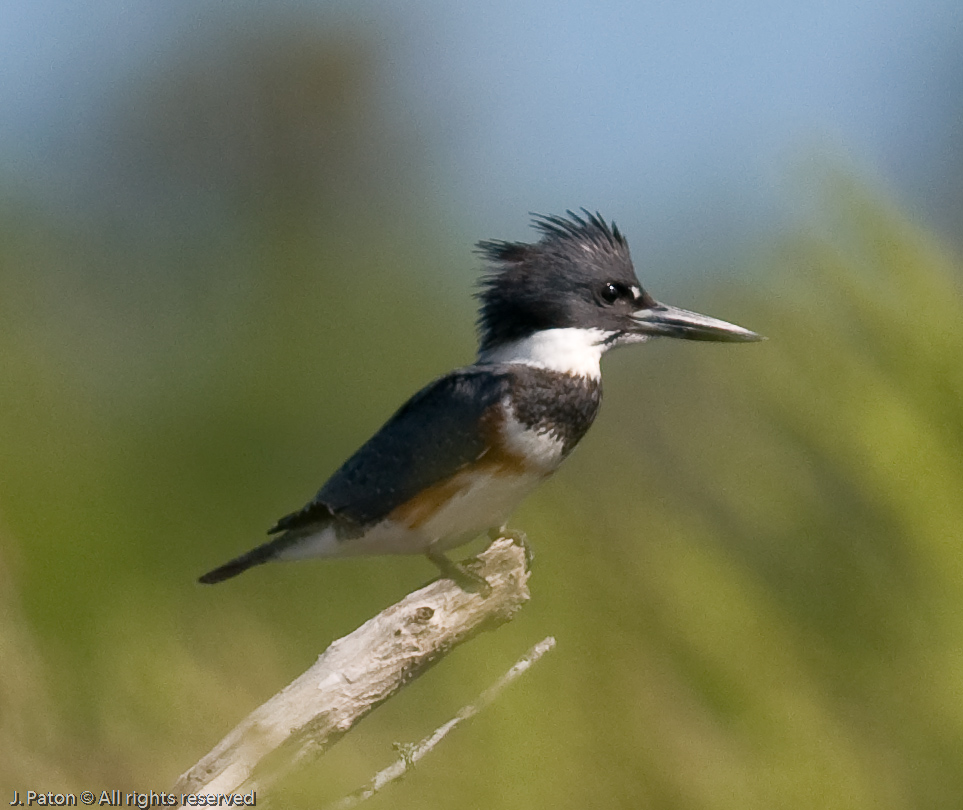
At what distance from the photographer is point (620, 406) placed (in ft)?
3.31

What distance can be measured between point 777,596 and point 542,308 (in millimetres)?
1253

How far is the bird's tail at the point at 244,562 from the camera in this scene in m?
0.90

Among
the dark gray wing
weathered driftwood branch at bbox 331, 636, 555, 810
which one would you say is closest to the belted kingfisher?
the dark gray wing

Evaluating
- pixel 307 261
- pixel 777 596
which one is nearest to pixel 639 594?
pixel 777 596

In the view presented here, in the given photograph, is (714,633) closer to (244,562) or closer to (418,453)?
(244,562)

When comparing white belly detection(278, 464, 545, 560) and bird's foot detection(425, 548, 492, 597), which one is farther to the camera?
white belly detection(278, 464, 545, 560)

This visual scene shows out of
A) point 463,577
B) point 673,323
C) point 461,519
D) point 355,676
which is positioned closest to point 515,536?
point 461,519

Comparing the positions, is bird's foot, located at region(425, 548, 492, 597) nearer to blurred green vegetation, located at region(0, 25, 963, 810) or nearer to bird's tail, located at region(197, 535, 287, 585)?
bird's tail, located at region(197, 535, 287, 585)

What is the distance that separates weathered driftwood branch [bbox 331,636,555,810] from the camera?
534 mm

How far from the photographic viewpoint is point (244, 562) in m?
1.12

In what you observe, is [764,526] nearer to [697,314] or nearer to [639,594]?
[639,594]

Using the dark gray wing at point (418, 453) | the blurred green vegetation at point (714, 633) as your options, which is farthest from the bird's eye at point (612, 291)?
the blurred green vegetation at point (714, 633)

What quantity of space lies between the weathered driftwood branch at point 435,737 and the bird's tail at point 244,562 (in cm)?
31

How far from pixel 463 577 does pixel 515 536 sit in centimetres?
25
